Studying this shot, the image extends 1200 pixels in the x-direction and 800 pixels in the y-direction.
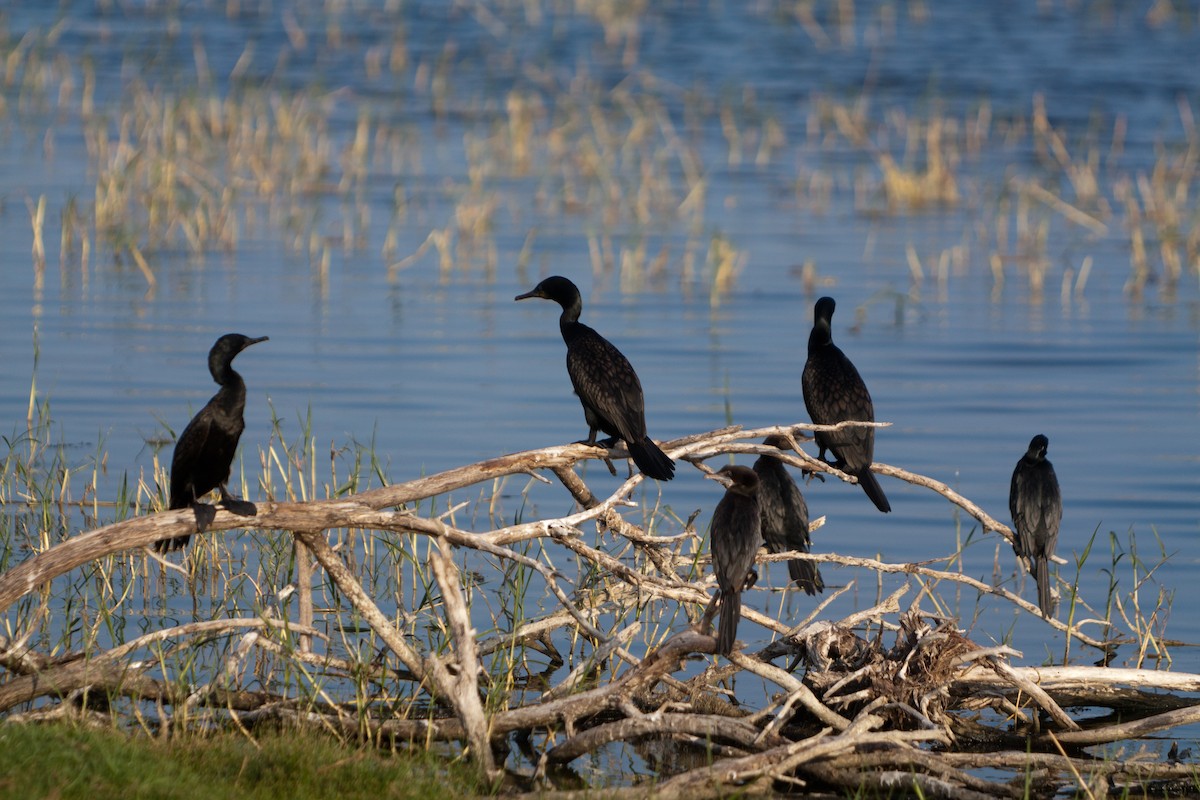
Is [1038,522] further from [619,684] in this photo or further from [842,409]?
[619,684]

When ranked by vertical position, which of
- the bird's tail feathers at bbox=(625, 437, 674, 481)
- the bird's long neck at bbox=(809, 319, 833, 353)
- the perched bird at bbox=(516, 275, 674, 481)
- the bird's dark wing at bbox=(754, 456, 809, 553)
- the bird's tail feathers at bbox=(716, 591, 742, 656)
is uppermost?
the bird's long neck at bbox=(809, 319, 833, 353)

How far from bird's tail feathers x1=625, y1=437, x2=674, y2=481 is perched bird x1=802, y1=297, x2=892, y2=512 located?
899 mm

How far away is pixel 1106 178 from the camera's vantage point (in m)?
18.9

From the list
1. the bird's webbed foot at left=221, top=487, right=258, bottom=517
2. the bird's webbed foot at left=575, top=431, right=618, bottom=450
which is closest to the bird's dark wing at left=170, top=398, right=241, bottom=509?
the bird's webbed foot at left=221, top=487, right=258, bottom=517

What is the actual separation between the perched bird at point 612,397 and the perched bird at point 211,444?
4.85 feet

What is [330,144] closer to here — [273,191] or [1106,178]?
[273,191]

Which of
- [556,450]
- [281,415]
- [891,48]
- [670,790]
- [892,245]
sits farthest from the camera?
[891,48]

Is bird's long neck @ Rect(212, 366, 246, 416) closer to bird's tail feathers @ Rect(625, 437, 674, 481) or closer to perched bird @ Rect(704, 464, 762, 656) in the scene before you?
bird's tail feathers @ Rect(625, 437, 674, 481)

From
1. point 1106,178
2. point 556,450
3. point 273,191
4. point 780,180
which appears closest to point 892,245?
point 780,180

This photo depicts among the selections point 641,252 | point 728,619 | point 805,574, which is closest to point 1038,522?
point 805,574

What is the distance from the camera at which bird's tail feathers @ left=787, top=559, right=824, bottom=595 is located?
283 inches

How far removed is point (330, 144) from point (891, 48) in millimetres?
11716

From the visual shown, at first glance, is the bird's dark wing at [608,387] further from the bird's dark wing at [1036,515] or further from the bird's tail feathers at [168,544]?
the bird's tail feathers at [168,544]

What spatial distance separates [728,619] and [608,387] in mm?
1449
